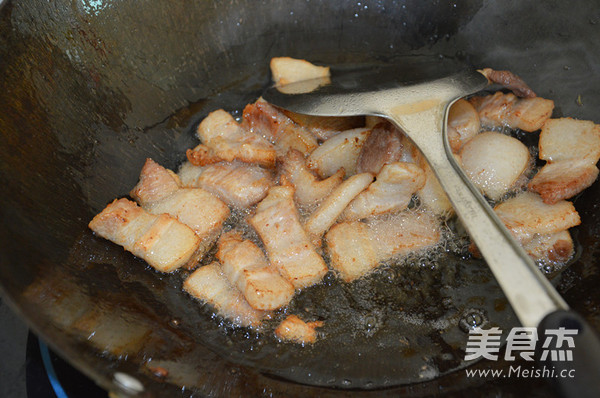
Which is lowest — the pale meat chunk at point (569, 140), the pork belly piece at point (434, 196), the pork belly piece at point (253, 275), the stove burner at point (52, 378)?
the pale meat chunk at point (569, 140)

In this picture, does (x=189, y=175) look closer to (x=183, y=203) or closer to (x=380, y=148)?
(x=183, y=203)

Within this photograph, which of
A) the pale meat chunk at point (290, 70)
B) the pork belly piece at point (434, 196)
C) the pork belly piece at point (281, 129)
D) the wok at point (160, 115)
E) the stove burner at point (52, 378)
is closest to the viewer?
the wok at point (160, 115)

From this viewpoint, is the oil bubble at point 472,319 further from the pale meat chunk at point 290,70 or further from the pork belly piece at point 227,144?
the pale meat chunk at point 290,70

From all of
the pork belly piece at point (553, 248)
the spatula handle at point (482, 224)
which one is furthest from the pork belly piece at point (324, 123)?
the pork belly piece at point (553, 248)

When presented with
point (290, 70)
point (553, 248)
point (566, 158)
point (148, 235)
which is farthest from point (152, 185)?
point (566, 158)

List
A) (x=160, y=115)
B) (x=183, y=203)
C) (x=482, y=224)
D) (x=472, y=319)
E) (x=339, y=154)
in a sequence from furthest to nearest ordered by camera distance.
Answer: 1. (x=160, y=115)
2. (x=339, y=154)
3. (x=183, y=203)
4. (x=472, y=319)
5. (x=482, y=224)

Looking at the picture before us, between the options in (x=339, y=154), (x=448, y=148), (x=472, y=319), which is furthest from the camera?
(x=339, y=154)
